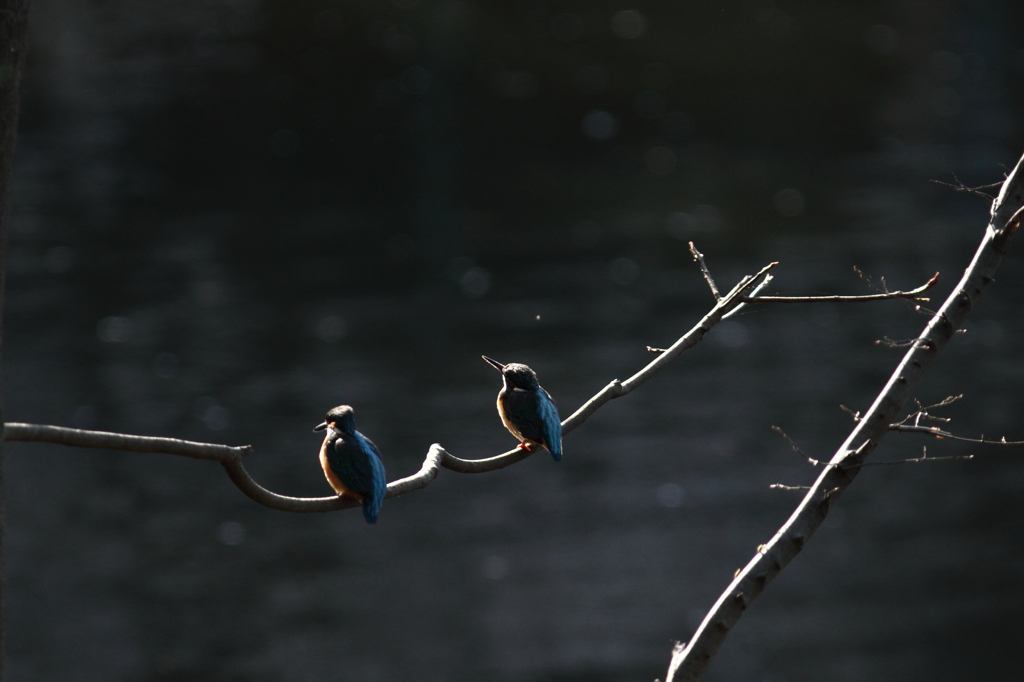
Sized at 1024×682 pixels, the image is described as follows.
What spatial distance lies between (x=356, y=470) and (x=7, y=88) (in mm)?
2073

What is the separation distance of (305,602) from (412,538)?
310 cm

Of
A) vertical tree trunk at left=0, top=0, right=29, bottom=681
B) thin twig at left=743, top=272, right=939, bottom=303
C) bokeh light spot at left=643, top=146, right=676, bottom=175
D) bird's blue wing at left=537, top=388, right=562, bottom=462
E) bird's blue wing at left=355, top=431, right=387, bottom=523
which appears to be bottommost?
bird's blue wing at left=355, top=431, right=387, bottom=523

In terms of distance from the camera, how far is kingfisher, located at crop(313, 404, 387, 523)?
4.39 m

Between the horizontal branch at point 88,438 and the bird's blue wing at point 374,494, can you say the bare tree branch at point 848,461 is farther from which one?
→ the horizontal branch at point 88,438

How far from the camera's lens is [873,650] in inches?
953

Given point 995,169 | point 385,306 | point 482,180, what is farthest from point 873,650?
point 482,180

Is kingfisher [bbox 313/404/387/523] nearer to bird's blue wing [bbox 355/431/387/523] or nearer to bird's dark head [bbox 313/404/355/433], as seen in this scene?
bird's blue wing [bbox 355/431/387/523]

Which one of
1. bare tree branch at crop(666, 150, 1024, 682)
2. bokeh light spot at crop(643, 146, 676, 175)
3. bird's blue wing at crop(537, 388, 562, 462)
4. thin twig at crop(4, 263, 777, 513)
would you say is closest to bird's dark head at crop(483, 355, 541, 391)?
bird's blue wing at crop(537, 388, 562, 462)

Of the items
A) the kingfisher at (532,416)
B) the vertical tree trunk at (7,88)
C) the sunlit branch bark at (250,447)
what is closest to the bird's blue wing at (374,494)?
the sunlit branch bark at (250,447)

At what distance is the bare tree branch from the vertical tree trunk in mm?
2421

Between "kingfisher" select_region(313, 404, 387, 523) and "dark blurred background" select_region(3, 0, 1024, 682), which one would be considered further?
"dark blurred background" select_region(3, 0, 1024, 682)

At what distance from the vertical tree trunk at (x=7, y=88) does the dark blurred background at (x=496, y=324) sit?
1728cm

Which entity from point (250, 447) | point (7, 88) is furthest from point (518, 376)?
point (7, 88)

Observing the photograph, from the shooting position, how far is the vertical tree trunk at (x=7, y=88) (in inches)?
119
